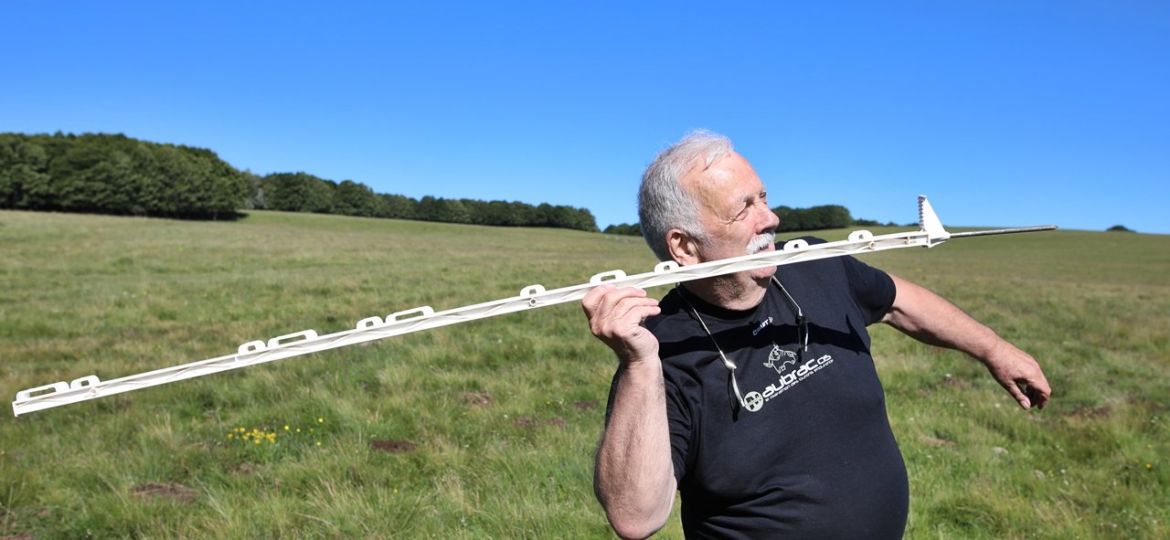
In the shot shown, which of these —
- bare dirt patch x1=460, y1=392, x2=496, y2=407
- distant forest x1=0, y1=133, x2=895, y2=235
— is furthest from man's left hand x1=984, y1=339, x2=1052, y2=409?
distant forest x1=0, y1=133, x2=895, y2=235

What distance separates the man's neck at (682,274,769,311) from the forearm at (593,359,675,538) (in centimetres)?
54

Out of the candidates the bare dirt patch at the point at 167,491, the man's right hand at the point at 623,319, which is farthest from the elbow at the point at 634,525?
the bare dirt patch at the point at 167,491

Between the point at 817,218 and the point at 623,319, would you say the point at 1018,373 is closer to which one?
the point at 623,319

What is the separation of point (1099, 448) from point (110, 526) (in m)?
7.05

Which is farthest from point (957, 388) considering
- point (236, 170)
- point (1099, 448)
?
point (236, 170)

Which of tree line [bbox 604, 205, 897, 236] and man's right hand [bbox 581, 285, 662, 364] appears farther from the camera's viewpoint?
tree line [bbox 604, 205, 897, 236]

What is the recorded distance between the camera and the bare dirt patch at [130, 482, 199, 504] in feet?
15.7

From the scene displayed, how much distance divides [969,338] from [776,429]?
133 cm

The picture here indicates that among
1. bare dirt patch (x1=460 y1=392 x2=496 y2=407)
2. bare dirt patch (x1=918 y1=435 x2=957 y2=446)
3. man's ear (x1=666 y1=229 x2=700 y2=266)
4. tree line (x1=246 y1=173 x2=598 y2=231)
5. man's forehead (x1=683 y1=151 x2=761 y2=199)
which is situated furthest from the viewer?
tree line (x1=246 y1=173 x2=598 y2=231)

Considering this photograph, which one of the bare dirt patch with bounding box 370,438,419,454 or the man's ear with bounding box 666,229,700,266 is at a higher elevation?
the man's ear with bounding box 666,229,700,266

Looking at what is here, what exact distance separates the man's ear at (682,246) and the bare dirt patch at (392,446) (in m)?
3.63

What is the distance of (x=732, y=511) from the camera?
251cm

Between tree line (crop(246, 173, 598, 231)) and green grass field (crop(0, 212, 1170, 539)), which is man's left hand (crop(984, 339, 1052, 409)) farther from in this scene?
tree line (crop(246, 173, 598, 231))

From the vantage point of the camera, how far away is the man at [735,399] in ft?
7.23
